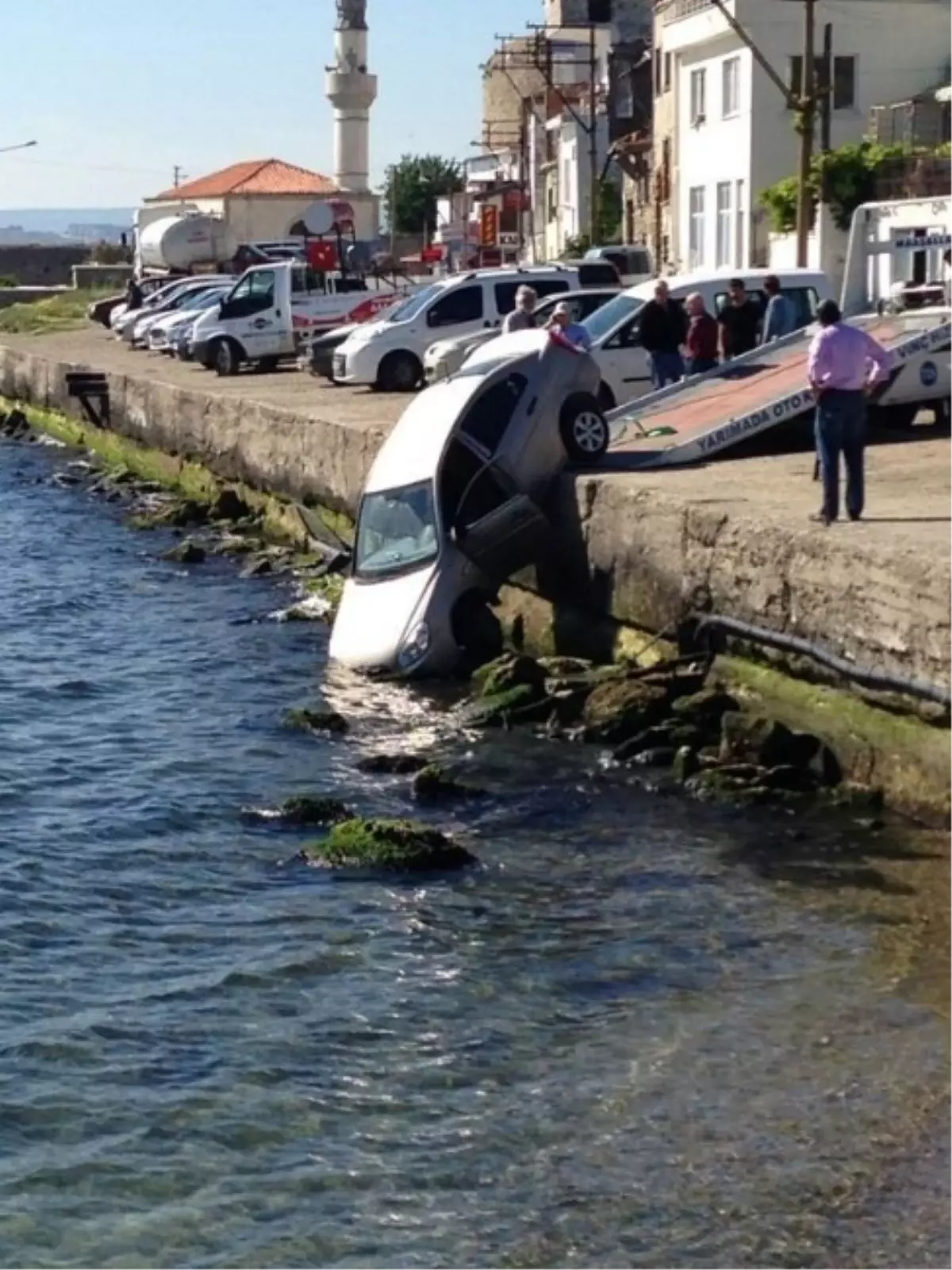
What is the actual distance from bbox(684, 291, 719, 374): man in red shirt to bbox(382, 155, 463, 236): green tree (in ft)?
274

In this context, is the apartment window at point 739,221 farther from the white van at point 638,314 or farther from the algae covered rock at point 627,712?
the algae covered rock at point 627,712

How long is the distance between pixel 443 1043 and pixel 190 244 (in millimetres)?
59344

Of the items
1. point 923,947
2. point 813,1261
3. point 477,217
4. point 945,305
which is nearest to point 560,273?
point 945,305

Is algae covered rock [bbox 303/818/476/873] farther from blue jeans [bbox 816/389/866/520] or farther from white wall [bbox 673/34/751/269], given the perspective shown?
white wall [bbox 673/34/751/269]

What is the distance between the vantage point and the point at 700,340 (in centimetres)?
2256

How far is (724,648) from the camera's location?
615 inches

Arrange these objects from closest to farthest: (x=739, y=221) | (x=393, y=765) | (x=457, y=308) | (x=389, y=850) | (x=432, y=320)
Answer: (x=389, y=850)
(x=393, y=765)
(x=457, y=308)
(x=432, y=320)
(x=739, y=221)

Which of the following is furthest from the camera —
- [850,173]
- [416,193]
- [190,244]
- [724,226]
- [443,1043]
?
[416,193]

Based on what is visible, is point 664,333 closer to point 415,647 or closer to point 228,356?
point 415,647

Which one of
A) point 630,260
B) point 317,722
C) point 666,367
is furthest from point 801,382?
point 630,260

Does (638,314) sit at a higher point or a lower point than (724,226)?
lower

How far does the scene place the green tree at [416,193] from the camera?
348 feet

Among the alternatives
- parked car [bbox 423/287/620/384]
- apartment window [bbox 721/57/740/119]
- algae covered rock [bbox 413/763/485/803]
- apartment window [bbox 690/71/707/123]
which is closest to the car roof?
algae covered rock [bbox 413/763/485/803]

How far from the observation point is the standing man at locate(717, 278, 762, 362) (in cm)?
2333
